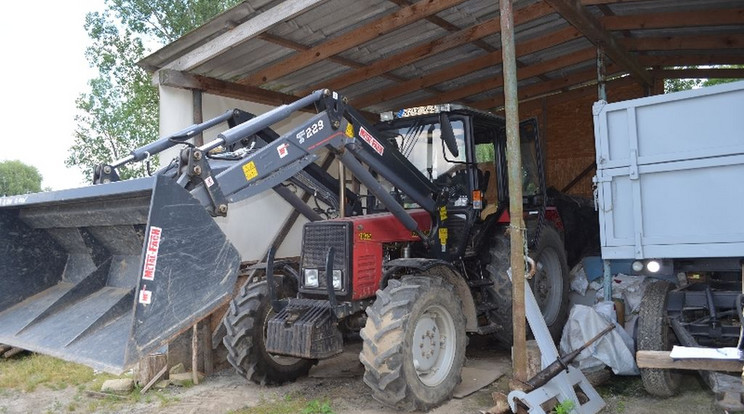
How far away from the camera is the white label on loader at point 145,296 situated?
→ 3.12 metres

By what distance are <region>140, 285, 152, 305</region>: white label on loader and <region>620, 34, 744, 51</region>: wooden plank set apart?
755 cm

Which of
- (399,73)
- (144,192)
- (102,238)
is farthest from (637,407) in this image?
(399,73)

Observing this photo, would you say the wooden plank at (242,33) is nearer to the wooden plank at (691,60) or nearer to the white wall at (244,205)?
the white wall at (244,205)

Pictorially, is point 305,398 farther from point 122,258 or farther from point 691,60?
point 691,60

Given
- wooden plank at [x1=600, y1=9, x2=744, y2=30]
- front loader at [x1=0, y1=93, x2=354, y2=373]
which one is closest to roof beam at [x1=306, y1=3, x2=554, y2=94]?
wooden plank at [x1=600, y1=9, x2=744, y2=30]

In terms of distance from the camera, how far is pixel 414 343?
461 centimetres

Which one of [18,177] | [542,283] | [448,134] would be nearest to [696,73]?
[542,283]

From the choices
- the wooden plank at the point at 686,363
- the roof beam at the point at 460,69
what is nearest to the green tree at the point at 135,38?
the roof beam at the point at 460,69

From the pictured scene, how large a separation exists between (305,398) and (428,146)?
2660 mm

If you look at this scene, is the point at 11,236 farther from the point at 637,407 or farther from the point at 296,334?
the point at 637,407

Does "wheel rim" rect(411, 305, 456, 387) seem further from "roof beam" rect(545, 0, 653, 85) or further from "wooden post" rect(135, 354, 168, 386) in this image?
"roof beam" rect(545, 0, 653, 85)

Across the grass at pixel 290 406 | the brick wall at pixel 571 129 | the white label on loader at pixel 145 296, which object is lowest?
the grass at pixel 290 406

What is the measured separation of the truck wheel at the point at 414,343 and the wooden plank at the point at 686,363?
148cm

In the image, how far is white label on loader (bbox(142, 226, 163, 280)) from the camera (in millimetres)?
3166
